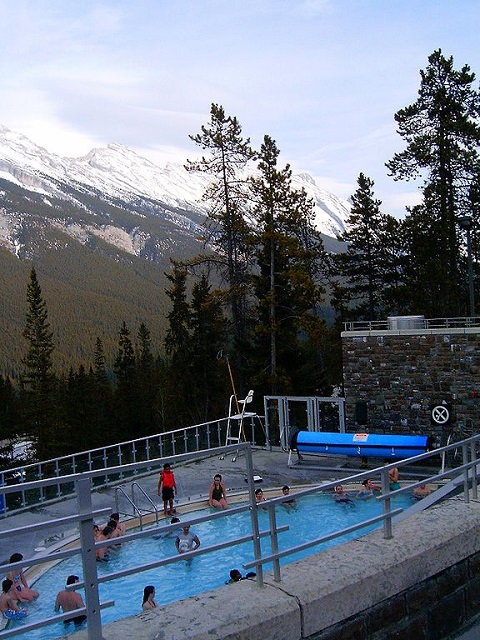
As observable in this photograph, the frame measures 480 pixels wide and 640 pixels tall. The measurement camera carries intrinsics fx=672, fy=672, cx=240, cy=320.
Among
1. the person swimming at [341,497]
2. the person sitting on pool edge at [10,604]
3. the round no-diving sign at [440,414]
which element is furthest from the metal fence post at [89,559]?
the round no-diving sign at [440,414]

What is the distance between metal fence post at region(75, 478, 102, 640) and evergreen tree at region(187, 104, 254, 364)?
88.4ft

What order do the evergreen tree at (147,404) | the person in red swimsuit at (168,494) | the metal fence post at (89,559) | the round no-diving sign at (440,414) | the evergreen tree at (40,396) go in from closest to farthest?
the metal fence post at (89,559), the person in red swimsuit at (168,494), the round no-diving sign at (440,414), the evergreen tree at (40,396), the evergreen tree at (147,404)

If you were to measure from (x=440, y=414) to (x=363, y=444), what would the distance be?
304cm

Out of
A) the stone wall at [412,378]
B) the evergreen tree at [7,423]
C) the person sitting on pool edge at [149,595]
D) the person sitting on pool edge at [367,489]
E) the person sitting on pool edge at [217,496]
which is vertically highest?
the stone wall at [412,378]

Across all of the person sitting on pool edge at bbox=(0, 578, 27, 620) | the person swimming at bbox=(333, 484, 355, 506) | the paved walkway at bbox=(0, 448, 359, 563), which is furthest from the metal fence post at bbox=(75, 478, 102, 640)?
the person swimming at bbox=(333, 484, 355, 506)

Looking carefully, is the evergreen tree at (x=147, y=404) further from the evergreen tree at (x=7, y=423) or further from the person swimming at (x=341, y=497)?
the person swimming at (x=341, y=497)

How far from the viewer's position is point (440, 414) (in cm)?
1989

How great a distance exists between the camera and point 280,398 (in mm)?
21391

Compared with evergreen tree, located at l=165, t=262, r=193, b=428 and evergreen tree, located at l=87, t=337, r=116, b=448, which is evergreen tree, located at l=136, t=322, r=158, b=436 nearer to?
evergreen tree, located at l=87, t=337, r=116, b=448

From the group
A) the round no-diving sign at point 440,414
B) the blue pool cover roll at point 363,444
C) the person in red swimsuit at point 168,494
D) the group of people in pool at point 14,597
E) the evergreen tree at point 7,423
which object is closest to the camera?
the group of people in pool at point 14,597

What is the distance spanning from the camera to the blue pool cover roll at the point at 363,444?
699 inches

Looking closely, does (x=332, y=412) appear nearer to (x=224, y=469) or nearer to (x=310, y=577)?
(x=224, y=469)

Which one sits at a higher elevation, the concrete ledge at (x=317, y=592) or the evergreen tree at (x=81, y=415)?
the concrete ledge at (x=317, y=592)

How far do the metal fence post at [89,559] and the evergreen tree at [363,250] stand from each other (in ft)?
103
